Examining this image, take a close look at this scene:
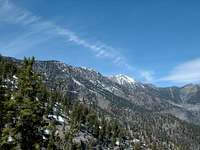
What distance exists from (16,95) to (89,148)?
14851cm

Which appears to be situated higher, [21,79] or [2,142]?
[21,79]

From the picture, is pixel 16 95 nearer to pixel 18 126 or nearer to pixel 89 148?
pixel 18 126

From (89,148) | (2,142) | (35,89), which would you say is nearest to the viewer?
(2,142)

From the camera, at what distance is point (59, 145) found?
15162 centimetres

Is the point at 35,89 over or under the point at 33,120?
over

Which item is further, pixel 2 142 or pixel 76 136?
pixel 76 136

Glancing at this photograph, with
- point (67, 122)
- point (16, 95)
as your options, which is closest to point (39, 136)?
point (16, 95)

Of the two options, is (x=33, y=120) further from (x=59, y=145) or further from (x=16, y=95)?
(x=59, y=145)

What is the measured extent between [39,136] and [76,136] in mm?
150643

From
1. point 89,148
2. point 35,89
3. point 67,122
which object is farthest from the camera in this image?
point 67,122

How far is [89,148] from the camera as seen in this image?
183000mm

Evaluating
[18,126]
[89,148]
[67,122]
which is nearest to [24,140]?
[18,126]

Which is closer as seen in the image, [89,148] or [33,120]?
[33,120]

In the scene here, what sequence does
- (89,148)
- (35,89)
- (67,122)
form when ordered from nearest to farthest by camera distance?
(35,89)
(89,148)
(67,122)
